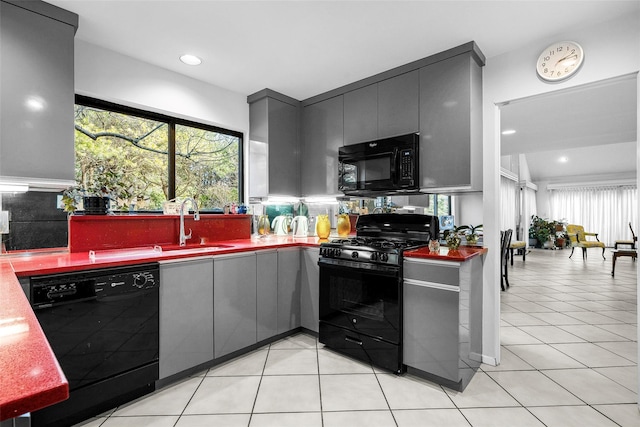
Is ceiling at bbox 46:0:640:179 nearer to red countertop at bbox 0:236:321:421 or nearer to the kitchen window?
the kitchen window

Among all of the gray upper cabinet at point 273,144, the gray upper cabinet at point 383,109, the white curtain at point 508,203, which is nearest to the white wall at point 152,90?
the gray upper cabinet at point 273,144

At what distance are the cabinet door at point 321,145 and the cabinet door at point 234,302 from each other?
1180 millimetres

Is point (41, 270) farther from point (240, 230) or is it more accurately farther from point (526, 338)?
point (526, 338)

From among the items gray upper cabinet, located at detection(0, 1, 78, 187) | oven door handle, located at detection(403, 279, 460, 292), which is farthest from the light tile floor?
gray upper cabinet, located at detection(0, 1, 78, 187)

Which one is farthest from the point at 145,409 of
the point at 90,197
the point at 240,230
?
the point at 240,230

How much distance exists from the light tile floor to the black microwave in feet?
4.84

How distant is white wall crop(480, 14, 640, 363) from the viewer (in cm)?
205

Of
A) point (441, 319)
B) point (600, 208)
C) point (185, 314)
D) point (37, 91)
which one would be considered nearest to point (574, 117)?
point (441, 319)

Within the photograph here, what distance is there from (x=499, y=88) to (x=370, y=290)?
186 cm

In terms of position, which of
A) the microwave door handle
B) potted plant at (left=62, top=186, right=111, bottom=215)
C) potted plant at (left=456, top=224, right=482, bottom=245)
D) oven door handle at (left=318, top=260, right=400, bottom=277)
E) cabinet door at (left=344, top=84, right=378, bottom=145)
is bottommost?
oven door handle at (left=318, top=260, right=400, bottom=277)

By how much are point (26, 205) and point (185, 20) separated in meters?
1.69

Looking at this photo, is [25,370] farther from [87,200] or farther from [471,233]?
[471,233]

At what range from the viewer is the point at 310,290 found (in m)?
2.89

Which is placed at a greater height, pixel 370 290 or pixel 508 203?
pixel 508 203
